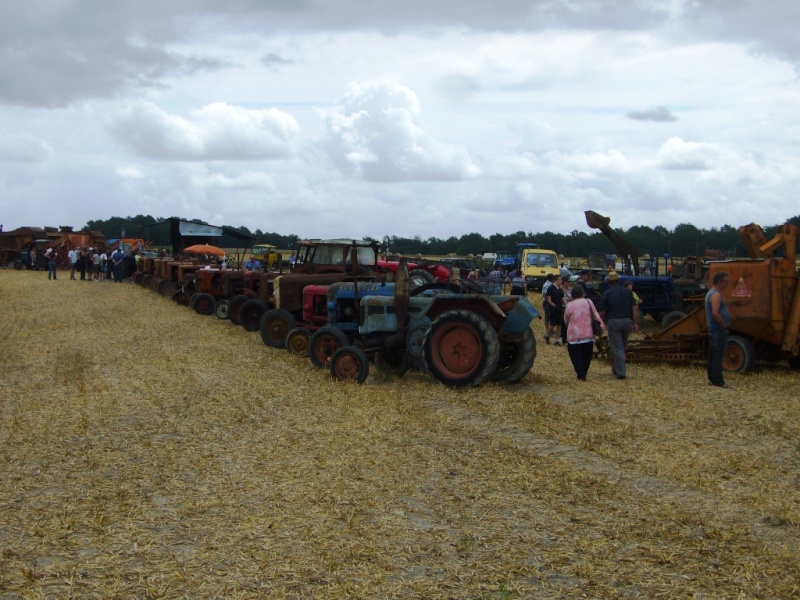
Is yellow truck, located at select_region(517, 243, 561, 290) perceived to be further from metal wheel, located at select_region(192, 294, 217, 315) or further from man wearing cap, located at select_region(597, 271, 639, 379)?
man wearing cap, located at select_region(597, 271, 639, 379)

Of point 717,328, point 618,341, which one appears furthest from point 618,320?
point 717,328

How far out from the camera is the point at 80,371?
1270 cm

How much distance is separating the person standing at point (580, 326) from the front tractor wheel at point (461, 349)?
151 centimetres

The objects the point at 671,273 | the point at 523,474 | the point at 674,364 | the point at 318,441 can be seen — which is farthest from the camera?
the point at 671,273

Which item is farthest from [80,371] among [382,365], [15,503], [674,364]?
[674,364]

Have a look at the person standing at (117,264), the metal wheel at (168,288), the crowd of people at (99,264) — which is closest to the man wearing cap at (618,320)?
the metal wheel at (168,288)

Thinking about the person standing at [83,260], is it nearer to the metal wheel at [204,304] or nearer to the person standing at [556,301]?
the metal wheel at [204,304]

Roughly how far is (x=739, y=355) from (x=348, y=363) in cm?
589

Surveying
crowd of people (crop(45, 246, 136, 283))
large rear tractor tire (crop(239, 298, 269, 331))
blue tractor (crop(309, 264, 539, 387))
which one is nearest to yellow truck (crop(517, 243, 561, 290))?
crowd of people (crop(45, 246, 136, 283))

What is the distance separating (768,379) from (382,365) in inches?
216

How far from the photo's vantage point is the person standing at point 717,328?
11742 millimetres

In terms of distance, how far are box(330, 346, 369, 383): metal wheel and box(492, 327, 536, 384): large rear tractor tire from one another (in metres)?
1.81

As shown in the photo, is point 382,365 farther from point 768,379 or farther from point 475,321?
point 768,379

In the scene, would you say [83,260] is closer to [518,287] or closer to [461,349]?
[518,287]
